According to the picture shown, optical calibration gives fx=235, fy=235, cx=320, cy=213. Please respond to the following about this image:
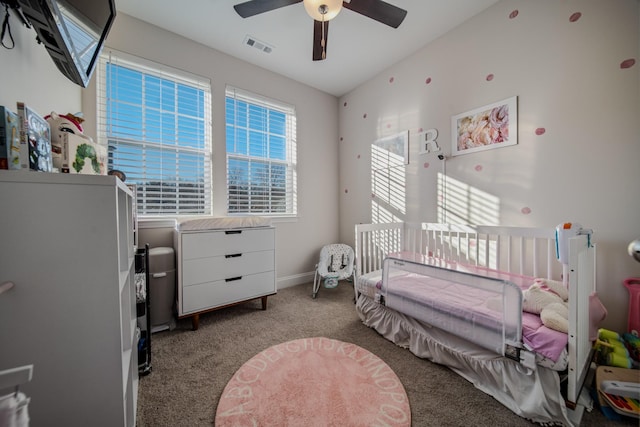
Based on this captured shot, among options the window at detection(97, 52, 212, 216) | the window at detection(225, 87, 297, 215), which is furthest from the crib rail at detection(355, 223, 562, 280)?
the window at detection(97, 52, 212, 216)

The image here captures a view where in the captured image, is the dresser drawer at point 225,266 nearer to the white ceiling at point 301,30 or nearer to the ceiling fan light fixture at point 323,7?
the ceiling fan light fixture at point 323,7

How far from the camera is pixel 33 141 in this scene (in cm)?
74

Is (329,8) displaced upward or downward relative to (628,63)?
upward

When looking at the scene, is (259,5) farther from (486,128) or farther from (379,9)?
(486,128)

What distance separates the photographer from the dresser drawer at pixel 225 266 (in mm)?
1870

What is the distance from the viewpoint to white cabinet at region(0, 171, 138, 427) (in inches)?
23.0

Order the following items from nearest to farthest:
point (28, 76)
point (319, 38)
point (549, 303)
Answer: point (28, 76) < point (549, 303) < point (319, 38)

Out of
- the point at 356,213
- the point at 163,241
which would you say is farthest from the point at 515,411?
the point at 163,241

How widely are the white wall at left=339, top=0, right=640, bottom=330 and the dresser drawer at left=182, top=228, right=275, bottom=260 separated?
5.33ft

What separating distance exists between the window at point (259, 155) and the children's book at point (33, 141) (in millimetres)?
1718

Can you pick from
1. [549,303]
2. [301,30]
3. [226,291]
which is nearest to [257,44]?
[301,30]

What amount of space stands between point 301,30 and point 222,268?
7.35 ft

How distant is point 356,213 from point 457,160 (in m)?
1.39

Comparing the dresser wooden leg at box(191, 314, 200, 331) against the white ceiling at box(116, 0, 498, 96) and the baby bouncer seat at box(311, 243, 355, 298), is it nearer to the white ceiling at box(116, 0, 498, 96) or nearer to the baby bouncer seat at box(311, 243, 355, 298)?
the baby bouncer seat at box(311, 243, 355, 298)
